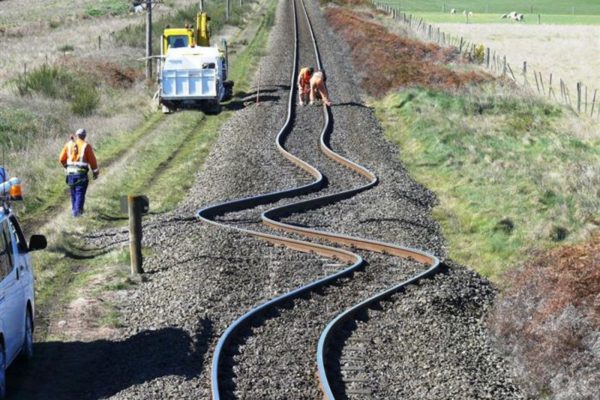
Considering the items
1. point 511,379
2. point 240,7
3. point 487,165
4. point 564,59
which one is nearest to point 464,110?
point 487,165

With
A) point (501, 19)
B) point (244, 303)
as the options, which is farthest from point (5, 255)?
point (501, 19)

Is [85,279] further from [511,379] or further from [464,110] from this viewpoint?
[464,110]

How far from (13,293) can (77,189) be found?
30.4ft

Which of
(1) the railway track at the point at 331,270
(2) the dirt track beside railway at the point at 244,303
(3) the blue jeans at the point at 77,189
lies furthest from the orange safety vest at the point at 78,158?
(1) the railway track at the point at 331,270

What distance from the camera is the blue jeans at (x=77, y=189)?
21.0 meters

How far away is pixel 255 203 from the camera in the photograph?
22.4 metres

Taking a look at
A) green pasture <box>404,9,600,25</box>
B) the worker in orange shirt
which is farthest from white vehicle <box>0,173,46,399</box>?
green pasture <box>404,9,600,25</box>

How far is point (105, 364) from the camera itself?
1284cm

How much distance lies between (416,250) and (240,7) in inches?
2915

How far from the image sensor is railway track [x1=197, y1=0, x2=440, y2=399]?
12.6 m

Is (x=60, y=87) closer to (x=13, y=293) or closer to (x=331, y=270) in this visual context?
(x=331, y=270)

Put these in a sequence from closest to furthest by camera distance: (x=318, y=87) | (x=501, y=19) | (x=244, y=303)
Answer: (x=244, y=303)
(x=318, y=87)
(x=501, y=19)

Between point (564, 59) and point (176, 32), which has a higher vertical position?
point (176, 32)

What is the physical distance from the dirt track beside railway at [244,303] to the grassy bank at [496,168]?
761 mm
